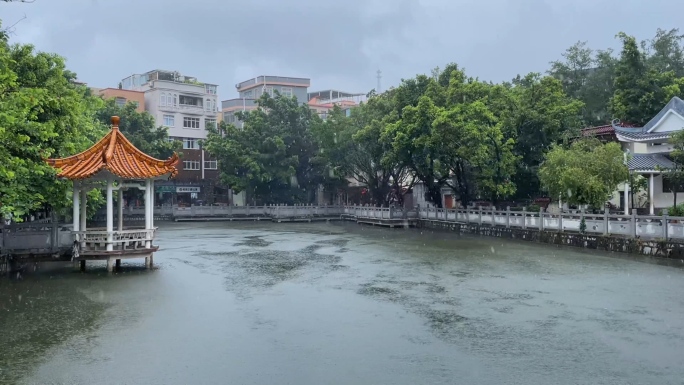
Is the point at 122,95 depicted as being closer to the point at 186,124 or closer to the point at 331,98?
the point at 186,124

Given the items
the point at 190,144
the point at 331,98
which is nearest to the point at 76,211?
the point at 190,144

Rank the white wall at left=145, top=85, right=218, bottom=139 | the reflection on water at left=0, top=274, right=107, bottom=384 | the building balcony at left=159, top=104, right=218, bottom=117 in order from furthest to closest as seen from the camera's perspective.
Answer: the building balcony at left=159, top=104, right=218, bottom=117
the white wall at left=145, top=85, right=218, bottom=139
the reflection on water at left=0, top=274, right=107, bottom=384

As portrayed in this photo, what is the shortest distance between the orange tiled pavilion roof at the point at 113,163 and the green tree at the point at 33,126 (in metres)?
0.33

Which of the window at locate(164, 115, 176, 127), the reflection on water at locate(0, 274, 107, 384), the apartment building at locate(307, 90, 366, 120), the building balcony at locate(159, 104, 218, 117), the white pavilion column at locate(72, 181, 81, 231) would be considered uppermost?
the apartment building at locate(307, 90, 366, 120)

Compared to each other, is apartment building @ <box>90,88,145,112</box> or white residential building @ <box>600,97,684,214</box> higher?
apartment building @ <box>90,88,145,112</box>

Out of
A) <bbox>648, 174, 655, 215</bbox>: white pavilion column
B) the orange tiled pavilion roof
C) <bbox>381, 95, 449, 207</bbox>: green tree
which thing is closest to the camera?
the orange tiled pavilion roof

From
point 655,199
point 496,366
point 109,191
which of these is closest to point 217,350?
point 496,366

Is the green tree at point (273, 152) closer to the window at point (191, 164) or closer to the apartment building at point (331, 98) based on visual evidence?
the window at point (191, 164)

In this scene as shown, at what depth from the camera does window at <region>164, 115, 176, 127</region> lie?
50.1 m

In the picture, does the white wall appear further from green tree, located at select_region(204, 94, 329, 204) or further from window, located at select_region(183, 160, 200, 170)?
green tree, located at select_region(204, 94, 329, 204)

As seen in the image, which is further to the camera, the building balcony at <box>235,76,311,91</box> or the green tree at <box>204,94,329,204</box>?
the building balcony at <box>235,76,311,91</box>

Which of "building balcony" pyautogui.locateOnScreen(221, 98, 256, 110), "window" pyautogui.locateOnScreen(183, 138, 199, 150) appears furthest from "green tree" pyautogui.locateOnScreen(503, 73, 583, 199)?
"building balcony" pyautogui.locateOnScreen(221, 98, 256, 110)

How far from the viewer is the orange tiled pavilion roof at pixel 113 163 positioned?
15203mm

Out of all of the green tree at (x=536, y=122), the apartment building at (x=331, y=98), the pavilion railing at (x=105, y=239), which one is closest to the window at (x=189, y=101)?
the apartment building at (x=331, y=98)
